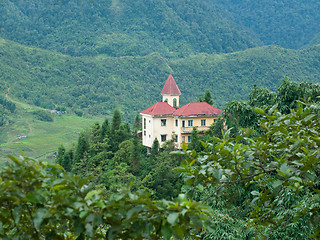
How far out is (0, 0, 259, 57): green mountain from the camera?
9806 cm

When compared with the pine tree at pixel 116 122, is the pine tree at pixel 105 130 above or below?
below

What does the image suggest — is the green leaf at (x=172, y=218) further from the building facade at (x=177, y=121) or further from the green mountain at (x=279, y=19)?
the green mountain at (x=279, y=19)

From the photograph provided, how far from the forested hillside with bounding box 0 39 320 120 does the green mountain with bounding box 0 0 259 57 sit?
1535 cm

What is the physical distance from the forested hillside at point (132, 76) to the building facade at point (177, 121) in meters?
37.1

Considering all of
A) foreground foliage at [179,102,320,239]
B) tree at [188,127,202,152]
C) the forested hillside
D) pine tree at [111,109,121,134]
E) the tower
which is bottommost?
tree at [188,127,202,152]

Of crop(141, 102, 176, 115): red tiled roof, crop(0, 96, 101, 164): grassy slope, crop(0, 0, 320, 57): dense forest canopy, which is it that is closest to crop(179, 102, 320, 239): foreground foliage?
crop(141, 102, 176, 115): red tiled roof

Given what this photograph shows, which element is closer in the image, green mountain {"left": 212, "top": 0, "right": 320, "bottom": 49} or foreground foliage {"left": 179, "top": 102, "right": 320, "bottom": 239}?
foreground foliage {"left": 179, "top": 102, "right": 320, "bottom": 239}

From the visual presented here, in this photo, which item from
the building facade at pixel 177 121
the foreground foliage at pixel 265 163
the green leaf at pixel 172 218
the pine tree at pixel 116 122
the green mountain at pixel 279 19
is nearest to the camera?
the green leaf at pixel 172 218

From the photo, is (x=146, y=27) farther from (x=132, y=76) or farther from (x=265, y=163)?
(x=265, y=163)

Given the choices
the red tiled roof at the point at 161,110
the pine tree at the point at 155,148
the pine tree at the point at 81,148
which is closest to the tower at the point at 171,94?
the red tiled roof at the point at 161,110

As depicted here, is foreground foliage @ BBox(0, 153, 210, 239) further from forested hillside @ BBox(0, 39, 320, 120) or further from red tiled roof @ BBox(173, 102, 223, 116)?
forested hillside @ BBox(0, 39, 320, 120)

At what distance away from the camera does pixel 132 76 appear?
7519 centimetres

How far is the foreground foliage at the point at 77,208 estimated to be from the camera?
6.03 ft

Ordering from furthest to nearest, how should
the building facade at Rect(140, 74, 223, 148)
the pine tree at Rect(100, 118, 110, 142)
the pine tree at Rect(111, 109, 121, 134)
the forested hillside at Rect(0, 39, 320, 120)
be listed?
1. the forested hillside at Rect(0, 39, 320, 120)
2. the pine tree at Rect(100, 118, 110, 142)
3. the pine tree at Rect(111, 109, 121, 134)
4. the building facade at Rect(140, 74, 223, 148)
